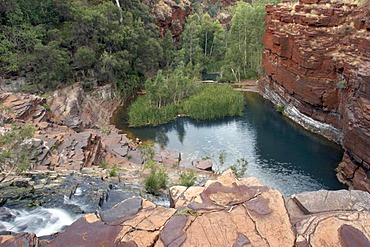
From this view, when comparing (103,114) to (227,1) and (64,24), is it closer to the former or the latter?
(64,24)

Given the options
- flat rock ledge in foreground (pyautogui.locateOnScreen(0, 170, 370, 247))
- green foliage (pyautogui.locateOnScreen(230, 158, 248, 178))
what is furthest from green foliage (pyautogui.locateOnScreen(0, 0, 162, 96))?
flat rock ledge in foreground (pyautogui.locateOnScreen(0, 170, 370, 247))

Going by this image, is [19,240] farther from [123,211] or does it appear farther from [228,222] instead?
[228,222]

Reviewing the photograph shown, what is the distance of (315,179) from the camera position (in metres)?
17.1

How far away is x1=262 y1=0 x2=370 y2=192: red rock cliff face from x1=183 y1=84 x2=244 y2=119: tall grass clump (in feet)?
14.5

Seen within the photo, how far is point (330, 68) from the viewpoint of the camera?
74.6 ft

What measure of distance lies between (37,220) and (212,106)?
18958 millimetres

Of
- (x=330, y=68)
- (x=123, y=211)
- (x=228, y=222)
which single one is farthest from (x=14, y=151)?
(x=330, y=68)

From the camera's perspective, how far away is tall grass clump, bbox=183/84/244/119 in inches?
1017

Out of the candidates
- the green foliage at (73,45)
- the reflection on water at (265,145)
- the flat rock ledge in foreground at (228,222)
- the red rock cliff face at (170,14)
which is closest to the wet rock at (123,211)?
the flat rock ledge in foreground at (228,222)

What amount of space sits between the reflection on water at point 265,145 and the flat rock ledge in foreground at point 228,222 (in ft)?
33.6

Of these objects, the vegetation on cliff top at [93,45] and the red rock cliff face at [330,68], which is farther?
the vegetation on cliff top at [93,45]

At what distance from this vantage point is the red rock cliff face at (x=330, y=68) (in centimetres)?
1634

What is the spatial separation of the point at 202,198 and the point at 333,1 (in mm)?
23747

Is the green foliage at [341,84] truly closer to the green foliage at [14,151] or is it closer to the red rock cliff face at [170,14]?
the green foliage at [14,151]
